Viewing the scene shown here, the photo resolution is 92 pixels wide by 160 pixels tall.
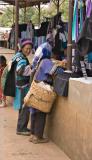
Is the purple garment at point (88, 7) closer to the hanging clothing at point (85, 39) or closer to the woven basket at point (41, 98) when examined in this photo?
the hanging clothing at point (85, 39)

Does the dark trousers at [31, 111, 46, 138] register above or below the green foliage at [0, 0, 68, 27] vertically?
below

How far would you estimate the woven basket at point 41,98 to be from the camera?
668 centimetres

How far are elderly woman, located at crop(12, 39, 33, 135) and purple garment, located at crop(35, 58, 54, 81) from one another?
2.18 feet

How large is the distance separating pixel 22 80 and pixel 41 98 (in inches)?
38.2

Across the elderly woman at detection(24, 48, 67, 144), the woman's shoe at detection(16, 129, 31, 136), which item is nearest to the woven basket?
the elderly woman at detection(24, 48, 67, 144)

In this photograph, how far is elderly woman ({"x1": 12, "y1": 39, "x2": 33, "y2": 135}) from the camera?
292 inches

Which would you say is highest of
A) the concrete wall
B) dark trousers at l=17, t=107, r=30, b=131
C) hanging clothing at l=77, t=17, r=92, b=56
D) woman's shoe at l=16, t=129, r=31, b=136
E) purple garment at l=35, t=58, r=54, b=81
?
hanging clothing at l=77, t=17, r=92, b=56

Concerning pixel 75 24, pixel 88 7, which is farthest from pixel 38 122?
pixel 88 7

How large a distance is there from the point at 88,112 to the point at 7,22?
1765 inches

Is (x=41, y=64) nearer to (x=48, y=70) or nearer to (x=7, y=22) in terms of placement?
(x=48, y=70)

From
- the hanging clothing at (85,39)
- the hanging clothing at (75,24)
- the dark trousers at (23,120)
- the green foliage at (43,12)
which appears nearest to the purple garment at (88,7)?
the hanging clothing at (85,39)

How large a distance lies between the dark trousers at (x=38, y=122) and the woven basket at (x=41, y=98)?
0.16m

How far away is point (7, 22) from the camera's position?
49.6 meters

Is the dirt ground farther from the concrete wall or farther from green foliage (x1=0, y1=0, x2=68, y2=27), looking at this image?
green foliage (x1=0, y1=0, x2=68, y2=27)
